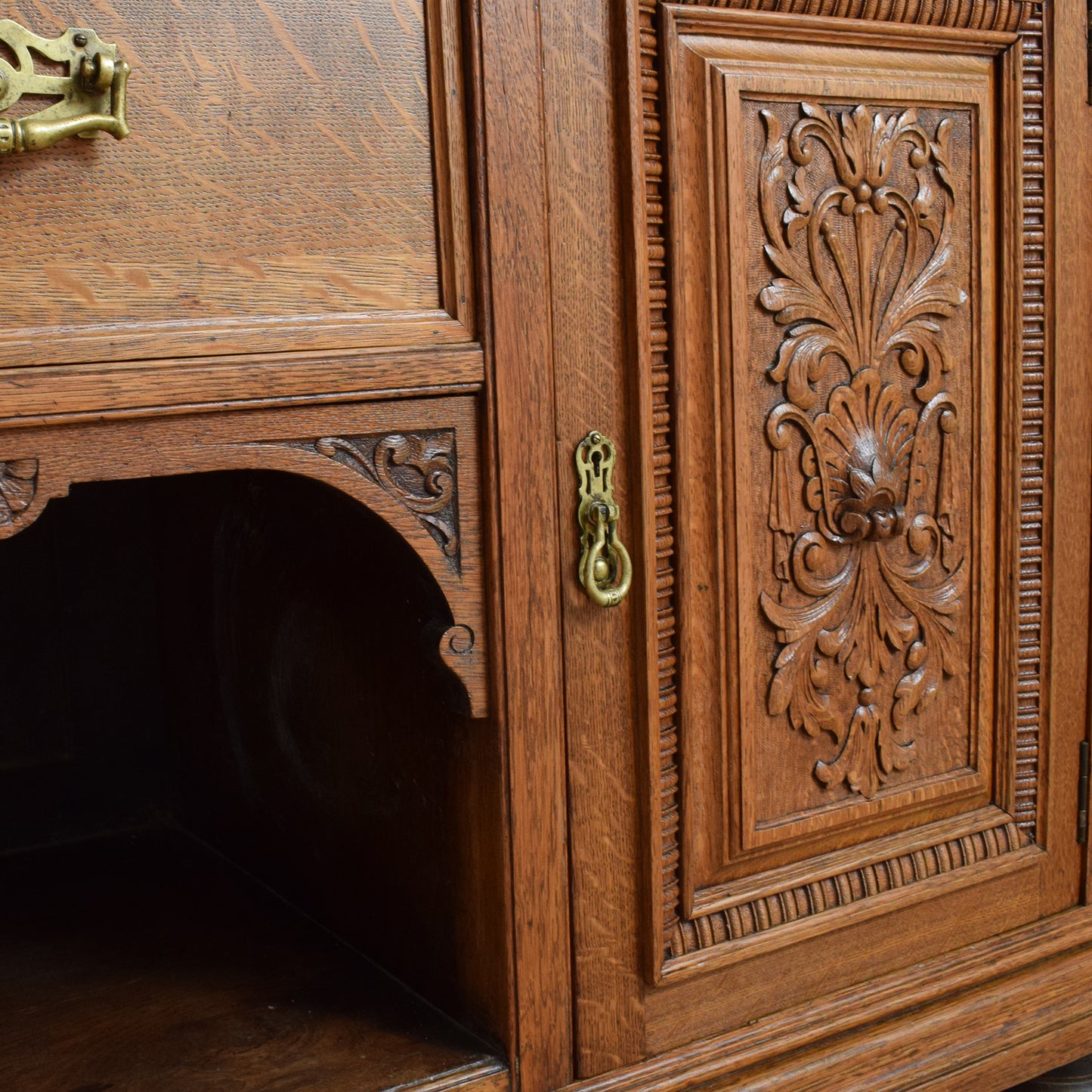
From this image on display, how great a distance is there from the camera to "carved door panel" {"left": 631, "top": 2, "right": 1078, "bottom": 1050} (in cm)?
100

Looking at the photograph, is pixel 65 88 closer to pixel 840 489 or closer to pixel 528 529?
pixel 528 529

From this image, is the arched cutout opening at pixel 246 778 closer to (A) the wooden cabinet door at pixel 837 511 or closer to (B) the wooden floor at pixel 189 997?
(B) the wooden floor at pixel 189 997

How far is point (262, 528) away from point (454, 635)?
1.14 feet

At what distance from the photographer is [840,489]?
1080 millimetres

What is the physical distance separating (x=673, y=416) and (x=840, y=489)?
172 millimetres

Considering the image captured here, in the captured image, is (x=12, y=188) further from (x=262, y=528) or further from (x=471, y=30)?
(x=262, y=528)

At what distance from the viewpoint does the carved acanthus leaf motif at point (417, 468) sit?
864mm

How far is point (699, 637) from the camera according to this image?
1.03 meters

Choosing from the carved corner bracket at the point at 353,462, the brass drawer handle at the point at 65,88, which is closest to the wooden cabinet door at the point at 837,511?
the carved corner bracket at the point at 353,462

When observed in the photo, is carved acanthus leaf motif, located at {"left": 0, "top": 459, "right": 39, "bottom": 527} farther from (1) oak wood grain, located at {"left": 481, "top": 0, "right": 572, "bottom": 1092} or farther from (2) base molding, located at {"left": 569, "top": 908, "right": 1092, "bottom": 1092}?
(2) base molding, located at {"left": 569, "top": 908, "right": 1092, "bottom": 1092}

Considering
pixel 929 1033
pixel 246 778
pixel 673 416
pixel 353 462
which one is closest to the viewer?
pixel 353 462

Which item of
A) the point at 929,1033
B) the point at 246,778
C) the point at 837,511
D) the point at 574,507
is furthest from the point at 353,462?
the point at 929,1033

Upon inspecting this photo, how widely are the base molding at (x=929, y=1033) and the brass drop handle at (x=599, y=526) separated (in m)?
0.35

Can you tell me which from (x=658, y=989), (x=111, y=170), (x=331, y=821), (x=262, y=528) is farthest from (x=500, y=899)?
(x=111, y=170)
